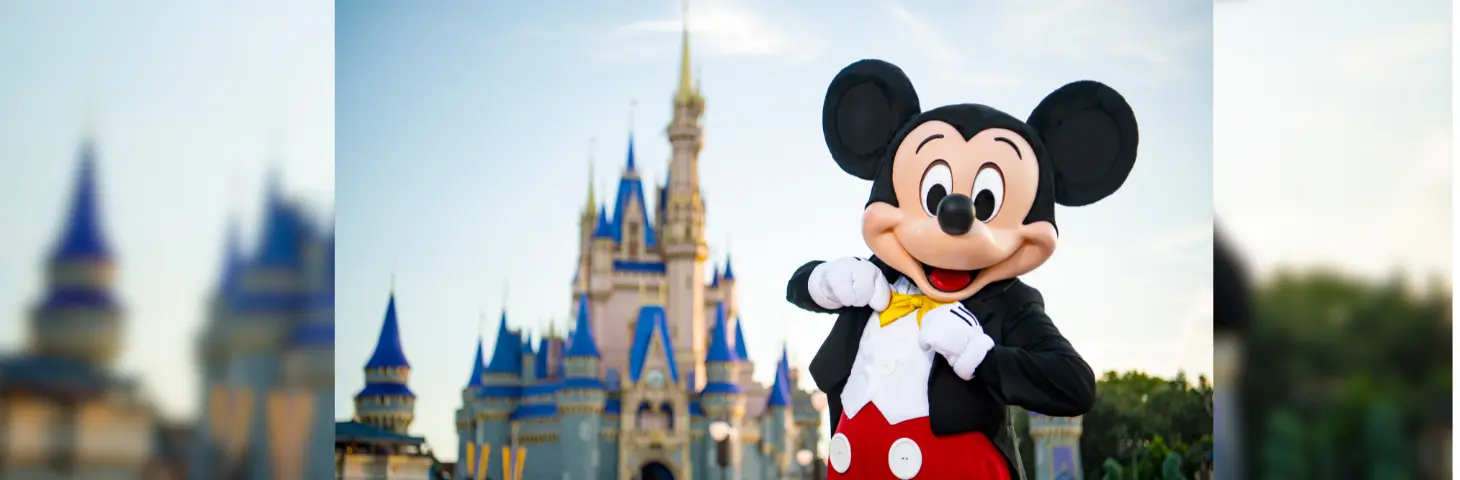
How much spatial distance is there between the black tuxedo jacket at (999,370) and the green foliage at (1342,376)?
685mm

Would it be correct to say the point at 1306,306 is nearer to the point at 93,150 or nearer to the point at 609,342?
the point at 93,150

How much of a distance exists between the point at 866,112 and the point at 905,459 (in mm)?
701

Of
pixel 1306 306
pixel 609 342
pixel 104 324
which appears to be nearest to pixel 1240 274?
pixel 1306 306

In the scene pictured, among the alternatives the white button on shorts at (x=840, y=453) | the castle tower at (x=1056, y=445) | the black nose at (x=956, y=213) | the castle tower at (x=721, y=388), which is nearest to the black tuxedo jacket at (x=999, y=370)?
the white button on shorts at (x=840, y=453)

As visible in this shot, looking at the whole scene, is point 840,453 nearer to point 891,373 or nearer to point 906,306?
point 891,373

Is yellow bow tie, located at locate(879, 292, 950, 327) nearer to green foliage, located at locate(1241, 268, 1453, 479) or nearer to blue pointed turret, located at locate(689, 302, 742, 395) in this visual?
green foliage, located at locate(1241, 268, 1453, 479)

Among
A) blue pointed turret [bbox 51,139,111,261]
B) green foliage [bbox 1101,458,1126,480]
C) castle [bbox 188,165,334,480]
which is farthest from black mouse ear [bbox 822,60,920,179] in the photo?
green foliage [bbox 1101,458,1126,480]

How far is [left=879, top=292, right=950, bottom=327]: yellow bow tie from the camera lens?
266cm

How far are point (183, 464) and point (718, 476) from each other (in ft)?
44.0

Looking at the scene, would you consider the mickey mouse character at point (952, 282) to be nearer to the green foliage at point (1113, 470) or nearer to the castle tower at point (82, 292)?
the castle tower at point (82, 292)

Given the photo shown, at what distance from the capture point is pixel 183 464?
2.02 m

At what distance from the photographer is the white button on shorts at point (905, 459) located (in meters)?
2.53

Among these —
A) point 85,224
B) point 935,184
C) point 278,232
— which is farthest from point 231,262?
point 935,184

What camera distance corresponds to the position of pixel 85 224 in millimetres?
1944
